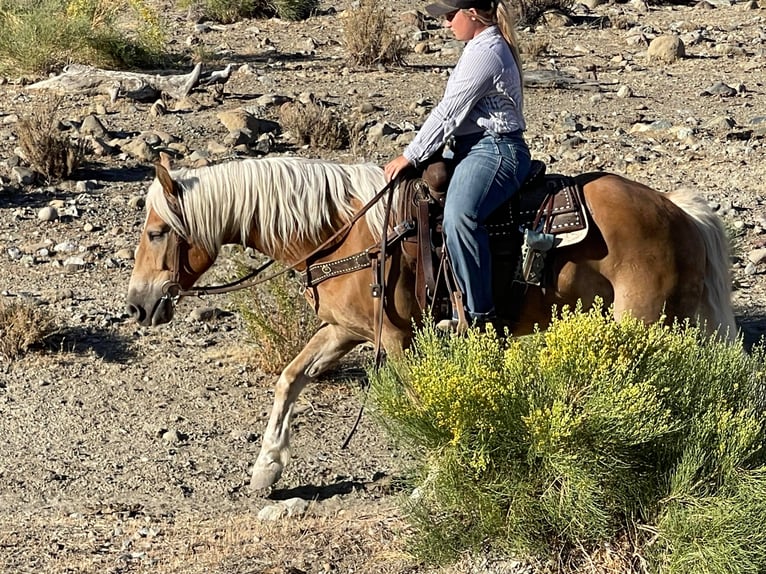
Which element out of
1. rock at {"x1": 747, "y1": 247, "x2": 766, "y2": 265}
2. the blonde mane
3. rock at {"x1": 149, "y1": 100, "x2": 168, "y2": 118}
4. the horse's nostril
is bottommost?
rock at {"x1": 747, "y1": 247, "x2": 766, "y2": 265}

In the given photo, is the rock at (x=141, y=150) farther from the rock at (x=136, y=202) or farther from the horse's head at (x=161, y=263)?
the horse's head at (x=161, y=263)

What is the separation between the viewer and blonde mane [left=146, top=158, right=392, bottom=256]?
5648 mm

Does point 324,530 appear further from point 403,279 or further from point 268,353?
point 268,353

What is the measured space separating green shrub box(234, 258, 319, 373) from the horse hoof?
60.1 inches

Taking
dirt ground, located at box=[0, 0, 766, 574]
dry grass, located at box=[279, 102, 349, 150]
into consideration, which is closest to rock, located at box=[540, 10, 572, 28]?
dirt ground, located at box=[0, 0, 766, 574]

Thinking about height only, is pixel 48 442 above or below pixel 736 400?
below

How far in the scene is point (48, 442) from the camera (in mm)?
6727

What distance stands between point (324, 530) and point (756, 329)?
163 inches

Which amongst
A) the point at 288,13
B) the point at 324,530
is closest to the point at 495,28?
the point at 324,530

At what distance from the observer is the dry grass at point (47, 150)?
10.6m

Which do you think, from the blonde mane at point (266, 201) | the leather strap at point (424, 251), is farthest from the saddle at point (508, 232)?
the blonde mane at point (266, 201)

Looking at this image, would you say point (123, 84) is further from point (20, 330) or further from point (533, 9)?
point (533, 9)

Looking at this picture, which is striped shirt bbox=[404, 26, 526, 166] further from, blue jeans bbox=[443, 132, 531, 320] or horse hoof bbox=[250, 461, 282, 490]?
horse hoof bbox=[250, 461, 282, 490]

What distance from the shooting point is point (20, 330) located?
767 centimetres
